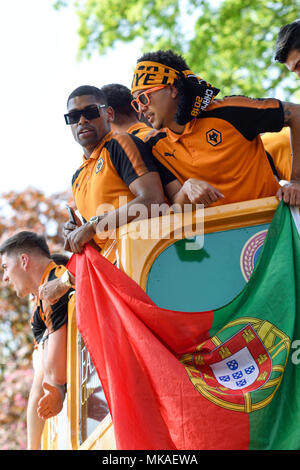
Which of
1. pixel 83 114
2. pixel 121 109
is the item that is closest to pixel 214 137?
pixel 83 114

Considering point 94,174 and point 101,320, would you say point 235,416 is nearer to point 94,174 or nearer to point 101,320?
point 101,320

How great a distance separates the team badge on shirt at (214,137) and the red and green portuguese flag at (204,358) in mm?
660

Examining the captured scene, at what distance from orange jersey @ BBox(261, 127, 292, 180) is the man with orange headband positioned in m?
0.34

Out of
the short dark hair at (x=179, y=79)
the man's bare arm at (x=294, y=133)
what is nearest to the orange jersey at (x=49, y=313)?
the short dark hair at (x=179, y=79)

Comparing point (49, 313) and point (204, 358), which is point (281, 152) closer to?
point (204, 358)

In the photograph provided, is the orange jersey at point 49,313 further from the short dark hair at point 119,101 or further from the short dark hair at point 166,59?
the short dark hair at point 166,59

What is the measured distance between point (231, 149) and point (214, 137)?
135 mm

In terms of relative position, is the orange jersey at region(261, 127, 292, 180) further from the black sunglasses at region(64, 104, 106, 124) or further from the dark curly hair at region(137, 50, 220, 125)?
the black sunglasses at region(64, 104, 106, 124)

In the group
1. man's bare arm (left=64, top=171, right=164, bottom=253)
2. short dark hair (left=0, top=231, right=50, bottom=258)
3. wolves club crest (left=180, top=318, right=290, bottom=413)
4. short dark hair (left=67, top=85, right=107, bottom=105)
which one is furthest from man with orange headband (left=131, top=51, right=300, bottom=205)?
short dark hair (left=0, top=231, right=50, bottom=258)

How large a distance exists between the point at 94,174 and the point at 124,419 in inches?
69.6

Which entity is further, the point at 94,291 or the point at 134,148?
the point at 134,148

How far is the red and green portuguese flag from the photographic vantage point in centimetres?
300

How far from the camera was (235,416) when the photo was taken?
3004 millimetres

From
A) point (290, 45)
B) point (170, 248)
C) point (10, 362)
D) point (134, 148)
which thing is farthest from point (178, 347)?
point (10, 362)
